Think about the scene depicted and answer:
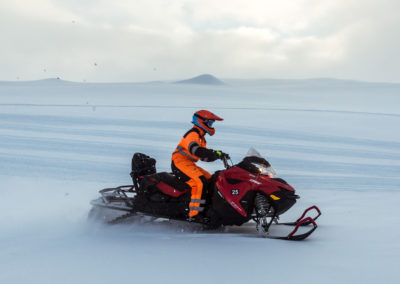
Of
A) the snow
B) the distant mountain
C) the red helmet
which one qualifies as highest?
the distant mountain

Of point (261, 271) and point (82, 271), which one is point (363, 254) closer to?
point (261, 271)

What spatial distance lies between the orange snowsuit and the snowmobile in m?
0.09

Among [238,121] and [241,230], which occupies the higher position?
[238,121]

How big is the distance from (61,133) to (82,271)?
1200 centimetres

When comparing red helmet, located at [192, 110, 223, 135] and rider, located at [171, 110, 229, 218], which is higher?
red helmet, located at [192, 110, 223, 135]

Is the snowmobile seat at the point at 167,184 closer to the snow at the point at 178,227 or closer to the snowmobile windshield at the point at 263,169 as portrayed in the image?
the snow at the point at 178,227

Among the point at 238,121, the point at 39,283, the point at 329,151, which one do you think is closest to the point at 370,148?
the point at 329,151

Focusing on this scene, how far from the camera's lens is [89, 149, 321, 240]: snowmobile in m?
5.29

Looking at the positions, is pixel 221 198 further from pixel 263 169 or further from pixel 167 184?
pixel 167 184

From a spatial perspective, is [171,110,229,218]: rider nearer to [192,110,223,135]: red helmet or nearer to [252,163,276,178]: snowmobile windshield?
[192,110,223,135]: red helmet

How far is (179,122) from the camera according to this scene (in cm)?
1942

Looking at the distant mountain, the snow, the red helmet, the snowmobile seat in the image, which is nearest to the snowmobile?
the snowmobile seat

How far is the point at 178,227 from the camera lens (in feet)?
19.9

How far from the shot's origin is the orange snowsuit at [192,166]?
5.60 meters
